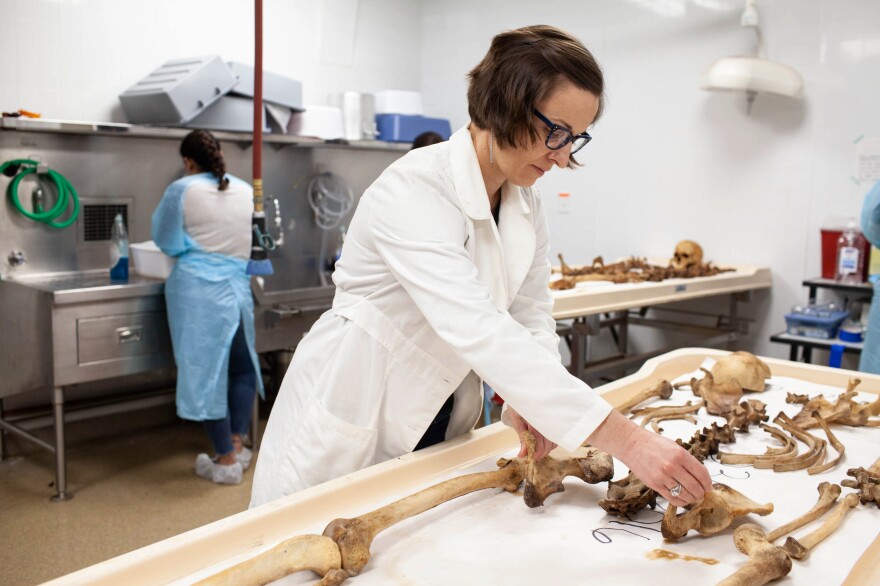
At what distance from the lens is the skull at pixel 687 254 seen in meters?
4.78

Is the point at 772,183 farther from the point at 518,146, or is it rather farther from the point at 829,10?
the point at 518,146

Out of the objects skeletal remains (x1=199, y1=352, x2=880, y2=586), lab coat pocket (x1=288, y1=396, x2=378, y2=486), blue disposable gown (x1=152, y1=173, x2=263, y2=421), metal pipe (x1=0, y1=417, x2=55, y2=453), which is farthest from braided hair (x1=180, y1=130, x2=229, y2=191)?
skeletal remains (x1=199, y1=352, x2=880, y2=586)

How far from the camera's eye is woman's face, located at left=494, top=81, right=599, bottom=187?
1355 millimetres

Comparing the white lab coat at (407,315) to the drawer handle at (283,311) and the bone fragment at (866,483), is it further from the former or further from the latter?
the drawer handle at (283,311)

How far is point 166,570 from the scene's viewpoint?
3.43ft

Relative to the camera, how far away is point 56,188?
4152mm

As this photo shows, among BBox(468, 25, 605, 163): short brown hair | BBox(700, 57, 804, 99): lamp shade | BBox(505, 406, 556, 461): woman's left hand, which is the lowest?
BBox(505, 406, 556, 461): woman's left hand

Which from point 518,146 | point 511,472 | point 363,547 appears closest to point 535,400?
point 511,472

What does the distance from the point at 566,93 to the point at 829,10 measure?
3940mm

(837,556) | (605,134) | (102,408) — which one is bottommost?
(102,408)

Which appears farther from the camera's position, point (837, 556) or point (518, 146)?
point (518, 146)

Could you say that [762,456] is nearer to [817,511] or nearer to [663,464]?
[817,511]

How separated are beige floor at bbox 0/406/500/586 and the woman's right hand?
255 cm

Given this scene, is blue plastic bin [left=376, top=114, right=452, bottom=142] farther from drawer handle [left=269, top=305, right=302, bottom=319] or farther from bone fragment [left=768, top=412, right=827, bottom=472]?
bone fragment [left=768, top=412, right=827, bottom=472]
